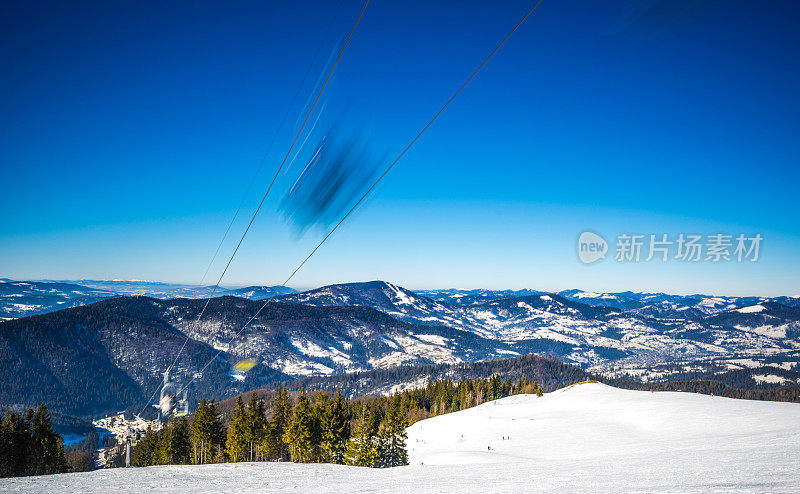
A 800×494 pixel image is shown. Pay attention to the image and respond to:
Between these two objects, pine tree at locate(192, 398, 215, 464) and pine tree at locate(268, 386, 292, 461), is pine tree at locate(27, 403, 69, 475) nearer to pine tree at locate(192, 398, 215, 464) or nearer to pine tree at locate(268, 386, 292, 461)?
pine tree at locate(192, 398, 215, 464)

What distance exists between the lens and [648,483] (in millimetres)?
12414

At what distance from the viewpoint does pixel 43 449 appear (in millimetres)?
38375

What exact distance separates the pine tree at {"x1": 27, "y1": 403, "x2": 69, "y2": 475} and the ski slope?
2729cm

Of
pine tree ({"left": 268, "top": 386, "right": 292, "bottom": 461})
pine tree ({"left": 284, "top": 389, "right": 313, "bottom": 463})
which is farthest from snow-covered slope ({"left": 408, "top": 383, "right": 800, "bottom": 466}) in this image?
pine tree ({"left": 268, "top": 386, "right": 292, "bottom": 461})

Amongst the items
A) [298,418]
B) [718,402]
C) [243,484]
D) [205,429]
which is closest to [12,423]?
[205,429]

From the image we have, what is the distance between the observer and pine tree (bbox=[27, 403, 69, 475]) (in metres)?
37.1

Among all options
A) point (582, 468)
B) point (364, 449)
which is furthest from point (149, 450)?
point (582, 468)

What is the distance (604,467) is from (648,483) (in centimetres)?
582

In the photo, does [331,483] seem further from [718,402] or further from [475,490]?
[718,402]

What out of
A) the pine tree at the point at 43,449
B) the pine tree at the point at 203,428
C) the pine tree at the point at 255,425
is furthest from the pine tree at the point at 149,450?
the pine tree at the point at 255,425

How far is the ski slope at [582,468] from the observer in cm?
1316

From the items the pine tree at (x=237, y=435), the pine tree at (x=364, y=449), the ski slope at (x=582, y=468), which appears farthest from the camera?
the pine tree at (x=237, y=435)

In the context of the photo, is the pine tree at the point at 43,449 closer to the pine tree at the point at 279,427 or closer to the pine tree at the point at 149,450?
the pine tree at the point at 149,450

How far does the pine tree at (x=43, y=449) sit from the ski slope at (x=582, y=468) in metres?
27.3
